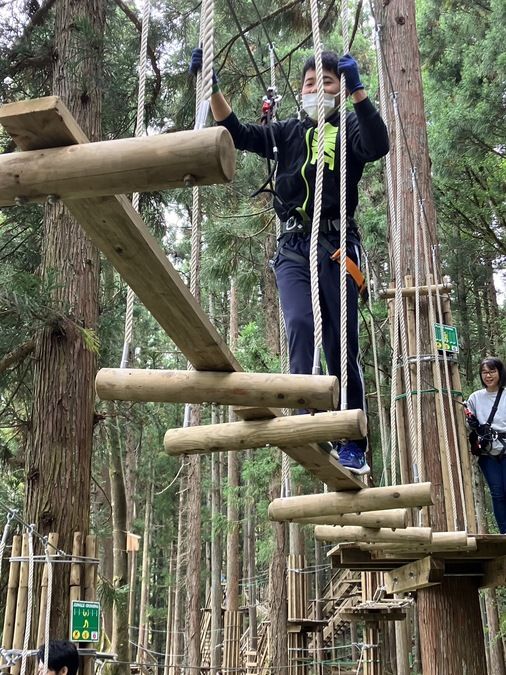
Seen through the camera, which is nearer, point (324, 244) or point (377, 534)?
point (324, 244)

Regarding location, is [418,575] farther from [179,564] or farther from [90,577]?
[179,564]

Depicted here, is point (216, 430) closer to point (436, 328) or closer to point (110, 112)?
point (436, 328)

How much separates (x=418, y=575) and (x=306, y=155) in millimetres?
2314

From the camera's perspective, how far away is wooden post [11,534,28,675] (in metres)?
3.86

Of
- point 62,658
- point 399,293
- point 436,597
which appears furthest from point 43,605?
point 399,293

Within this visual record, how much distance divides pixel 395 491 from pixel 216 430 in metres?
0.60

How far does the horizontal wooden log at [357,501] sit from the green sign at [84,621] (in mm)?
1724

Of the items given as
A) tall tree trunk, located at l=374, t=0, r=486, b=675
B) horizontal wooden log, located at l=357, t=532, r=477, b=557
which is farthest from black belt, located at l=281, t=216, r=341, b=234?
tall tree trunk, located at l=374, t=0, r=486, b=675

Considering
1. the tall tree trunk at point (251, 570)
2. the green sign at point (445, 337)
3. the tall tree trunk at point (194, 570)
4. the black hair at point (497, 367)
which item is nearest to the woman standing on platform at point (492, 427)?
the black hair at point (497, 367)

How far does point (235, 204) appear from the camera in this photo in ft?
32.1

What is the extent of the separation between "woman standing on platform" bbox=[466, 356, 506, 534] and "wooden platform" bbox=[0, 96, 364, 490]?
2.54 meters

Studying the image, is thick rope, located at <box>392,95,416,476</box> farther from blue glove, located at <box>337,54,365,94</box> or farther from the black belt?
blue glove, located at <box>337,54,365,94</box>

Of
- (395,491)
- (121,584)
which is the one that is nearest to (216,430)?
(395,491)

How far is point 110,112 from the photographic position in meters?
5.39
